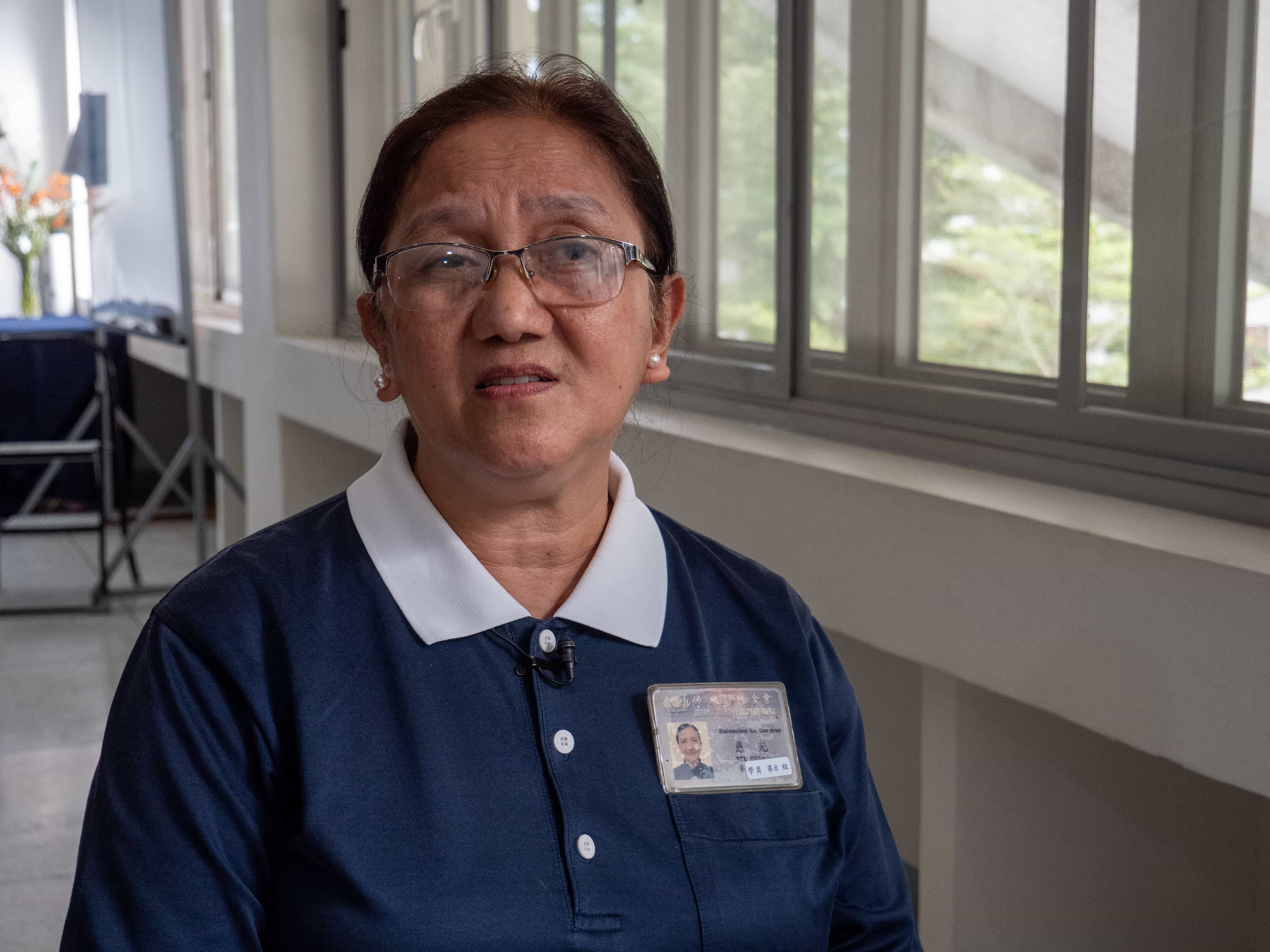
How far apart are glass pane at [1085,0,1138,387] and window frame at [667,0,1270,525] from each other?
0.01m

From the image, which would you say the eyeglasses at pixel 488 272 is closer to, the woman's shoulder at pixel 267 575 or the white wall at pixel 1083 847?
the woman's shoulder at pixel 267 575

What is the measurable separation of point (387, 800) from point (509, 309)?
0.40m

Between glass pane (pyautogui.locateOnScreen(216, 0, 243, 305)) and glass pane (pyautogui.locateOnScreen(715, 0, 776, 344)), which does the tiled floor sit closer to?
glass pane (pyautogui.locateOnScreen(216, 0, 243, 305))

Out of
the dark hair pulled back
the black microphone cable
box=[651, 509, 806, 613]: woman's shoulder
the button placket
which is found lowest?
the button placket

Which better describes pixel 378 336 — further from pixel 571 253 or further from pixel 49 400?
pixel 49 400

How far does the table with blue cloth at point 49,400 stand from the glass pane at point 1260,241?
6698 millimetres

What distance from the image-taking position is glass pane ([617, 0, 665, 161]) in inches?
111

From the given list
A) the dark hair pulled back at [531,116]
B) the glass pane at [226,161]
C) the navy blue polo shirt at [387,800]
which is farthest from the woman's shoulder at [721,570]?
the glass pane at [226,161]

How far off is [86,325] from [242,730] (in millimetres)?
5443

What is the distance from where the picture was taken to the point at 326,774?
3.28 feet

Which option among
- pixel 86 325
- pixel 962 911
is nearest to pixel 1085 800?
pixel 962 911

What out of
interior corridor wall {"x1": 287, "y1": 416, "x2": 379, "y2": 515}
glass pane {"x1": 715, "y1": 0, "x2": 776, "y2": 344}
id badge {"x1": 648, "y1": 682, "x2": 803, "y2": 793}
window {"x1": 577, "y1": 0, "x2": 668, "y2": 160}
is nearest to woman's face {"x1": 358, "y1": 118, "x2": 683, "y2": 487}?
id badge {"x1": 648, "y1": 682, "x2": 803, "y2": 793}

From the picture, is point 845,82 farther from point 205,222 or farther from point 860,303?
point 205,222

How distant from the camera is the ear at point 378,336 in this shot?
4.00 feet
